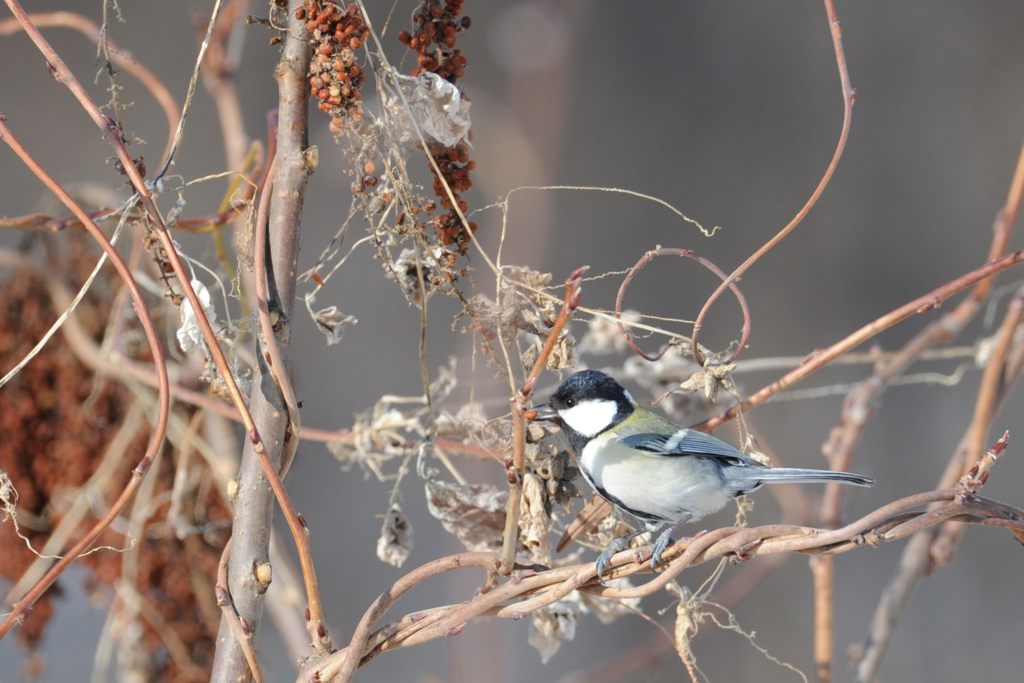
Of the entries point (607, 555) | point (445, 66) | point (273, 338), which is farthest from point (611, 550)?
point (445, 66)

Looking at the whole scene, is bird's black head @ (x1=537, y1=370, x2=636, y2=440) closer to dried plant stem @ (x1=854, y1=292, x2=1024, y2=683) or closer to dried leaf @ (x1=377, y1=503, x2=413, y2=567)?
dried leaf @ (x1=377, y1=503, x2=413, y2=567)

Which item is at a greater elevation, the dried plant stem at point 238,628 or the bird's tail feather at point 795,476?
the dried plant stem at point 238,628

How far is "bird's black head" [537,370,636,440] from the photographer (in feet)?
3.63

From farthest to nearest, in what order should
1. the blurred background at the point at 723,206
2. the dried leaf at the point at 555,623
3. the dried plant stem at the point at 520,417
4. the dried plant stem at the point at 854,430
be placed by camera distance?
1. the blurred background at the point at 723,206
2. the dried plant stem at the point at 854,430
3. the dried leaf at the point at 555,623
4. the dried plant stem at the point at 520,417

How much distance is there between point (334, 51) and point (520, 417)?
37 centimetres

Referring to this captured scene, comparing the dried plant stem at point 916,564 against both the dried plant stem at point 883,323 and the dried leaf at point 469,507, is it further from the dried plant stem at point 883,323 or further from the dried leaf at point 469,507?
the dried leaf at point 469,507

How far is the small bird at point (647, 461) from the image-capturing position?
38.7 inches

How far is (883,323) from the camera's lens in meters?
0.92

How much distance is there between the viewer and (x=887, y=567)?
278 cm

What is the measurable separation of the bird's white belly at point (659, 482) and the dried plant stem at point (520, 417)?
0.27 meters

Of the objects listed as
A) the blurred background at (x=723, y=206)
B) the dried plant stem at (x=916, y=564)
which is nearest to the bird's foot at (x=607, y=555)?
the dried plant stem at (x=916, y=564)

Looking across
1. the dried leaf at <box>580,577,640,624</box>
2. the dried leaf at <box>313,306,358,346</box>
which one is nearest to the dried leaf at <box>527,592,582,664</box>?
the dried leaf at <box>580,577,640,624</box>

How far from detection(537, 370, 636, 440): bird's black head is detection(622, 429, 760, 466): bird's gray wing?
45 millimetres

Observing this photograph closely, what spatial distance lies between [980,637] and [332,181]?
2203 mm
